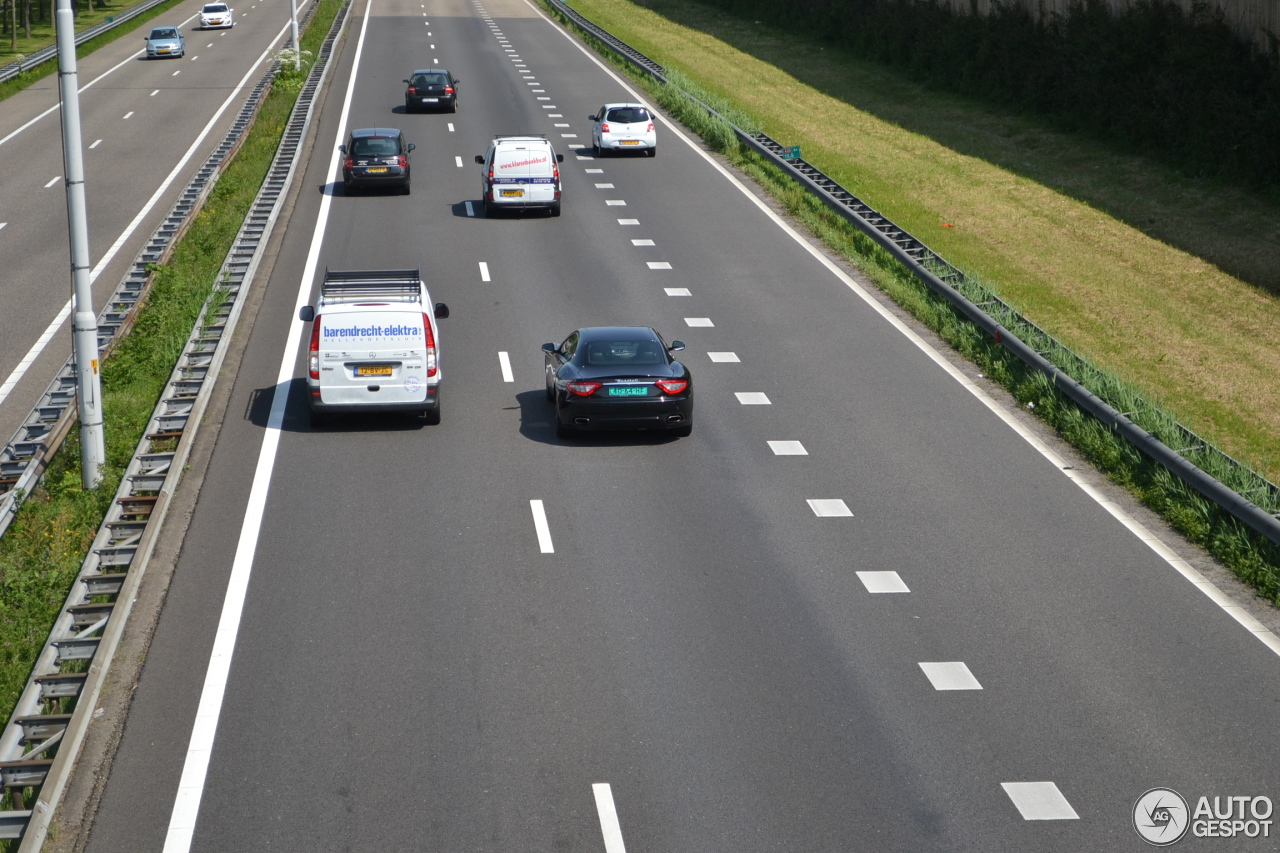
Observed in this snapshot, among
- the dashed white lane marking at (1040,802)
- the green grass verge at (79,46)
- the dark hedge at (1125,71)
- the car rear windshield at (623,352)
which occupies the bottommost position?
the green grass verge at (79,46)

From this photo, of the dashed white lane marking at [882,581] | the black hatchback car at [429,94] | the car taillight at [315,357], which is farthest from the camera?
the black hatchback car at [429,94]

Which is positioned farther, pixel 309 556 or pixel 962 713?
pixel 309 556

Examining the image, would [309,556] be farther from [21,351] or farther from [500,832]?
[21,351]

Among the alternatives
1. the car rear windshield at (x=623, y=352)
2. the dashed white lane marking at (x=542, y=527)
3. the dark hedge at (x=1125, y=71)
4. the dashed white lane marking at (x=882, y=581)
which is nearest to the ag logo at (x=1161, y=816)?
the dashed white lane marking at (x=882, y=581)

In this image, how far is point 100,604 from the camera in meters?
12.4

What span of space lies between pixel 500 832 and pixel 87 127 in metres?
44.6

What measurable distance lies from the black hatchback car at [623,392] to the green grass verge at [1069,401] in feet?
17.6

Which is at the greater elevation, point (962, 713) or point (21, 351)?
point (962, 713)

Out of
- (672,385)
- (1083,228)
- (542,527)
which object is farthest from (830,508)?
(1083,228)

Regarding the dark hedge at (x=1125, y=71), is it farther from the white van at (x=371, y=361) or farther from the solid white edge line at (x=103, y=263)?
the solid white edge line at (x=103, y=263)

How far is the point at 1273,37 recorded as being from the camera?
Answer: 34.2 meters

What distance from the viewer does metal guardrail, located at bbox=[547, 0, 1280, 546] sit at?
15.2 meters

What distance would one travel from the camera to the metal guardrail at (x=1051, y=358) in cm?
1525

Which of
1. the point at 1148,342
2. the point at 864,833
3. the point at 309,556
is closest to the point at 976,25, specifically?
the point at 1148,342
